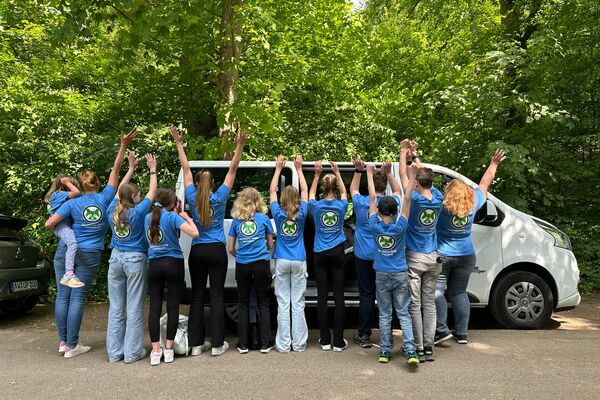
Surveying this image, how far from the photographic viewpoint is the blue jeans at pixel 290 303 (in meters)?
5.14

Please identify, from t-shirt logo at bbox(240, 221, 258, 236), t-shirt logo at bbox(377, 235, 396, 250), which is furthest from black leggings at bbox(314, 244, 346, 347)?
t-shirt logo at bbox(240, 221, 258, 236)

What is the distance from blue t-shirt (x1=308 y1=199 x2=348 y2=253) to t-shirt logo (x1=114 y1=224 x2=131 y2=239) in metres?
1.92

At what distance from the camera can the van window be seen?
19.2 feet

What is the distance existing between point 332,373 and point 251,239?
1.56 m

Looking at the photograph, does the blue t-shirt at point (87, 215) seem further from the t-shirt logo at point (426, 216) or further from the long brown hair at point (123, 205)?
the t-shirt logo at point (426, 216)

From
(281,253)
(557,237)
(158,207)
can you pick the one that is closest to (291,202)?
(281,253)

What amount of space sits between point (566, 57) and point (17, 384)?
9.34m

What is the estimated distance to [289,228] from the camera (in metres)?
5.06

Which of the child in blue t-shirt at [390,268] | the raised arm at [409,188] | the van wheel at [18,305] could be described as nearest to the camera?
the raised arm at [409,188]

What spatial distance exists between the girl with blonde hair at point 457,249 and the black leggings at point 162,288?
2809 mm

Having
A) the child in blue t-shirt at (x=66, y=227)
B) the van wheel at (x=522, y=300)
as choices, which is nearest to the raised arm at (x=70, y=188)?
the child in blue t-shirt at (x=66, y=227)

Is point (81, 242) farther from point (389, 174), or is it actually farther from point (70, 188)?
point (389, 174)

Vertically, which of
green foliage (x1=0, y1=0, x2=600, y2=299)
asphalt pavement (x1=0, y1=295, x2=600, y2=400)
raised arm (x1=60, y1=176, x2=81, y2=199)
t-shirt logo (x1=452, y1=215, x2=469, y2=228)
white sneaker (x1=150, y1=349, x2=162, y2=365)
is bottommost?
asphalt pavement (x1=0, y1=295, x2=600, y2=400)

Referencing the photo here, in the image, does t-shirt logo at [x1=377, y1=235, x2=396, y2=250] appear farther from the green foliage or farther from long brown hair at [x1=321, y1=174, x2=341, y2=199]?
the green foliage
